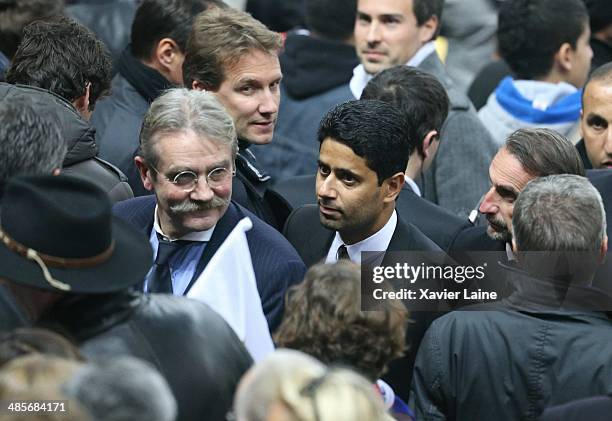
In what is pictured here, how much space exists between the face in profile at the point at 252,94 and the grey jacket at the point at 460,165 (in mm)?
1270

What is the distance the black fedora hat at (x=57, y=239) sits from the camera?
3.54 m

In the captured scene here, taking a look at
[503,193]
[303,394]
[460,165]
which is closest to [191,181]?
[503,193]

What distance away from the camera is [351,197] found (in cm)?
509

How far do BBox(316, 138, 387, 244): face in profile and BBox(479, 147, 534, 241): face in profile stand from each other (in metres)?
0.53

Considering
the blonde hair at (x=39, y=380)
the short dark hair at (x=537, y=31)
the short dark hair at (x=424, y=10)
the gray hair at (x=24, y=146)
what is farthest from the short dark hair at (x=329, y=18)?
the blonde hair at (x=39, y=380)

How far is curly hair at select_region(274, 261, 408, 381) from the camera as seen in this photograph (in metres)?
3.69

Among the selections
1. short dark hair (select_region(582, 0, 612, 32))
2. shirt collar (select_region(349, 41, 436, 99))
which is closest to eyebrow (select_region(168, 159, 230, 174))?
shirt collar (select_region(349, 41, 436, 99))

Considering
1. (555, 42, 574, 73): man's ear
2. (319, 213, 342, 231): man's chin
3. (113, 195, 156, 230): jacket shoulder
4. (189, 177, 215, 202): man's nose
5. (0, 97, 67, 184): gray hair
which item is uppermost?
(0, 97, 67, 184): gray hair

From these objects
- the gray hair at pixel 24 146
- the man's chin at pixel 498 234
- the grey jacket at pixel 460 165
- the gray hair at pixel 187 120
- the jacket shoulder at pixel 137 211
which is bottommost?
the grey jacket at pixel 460 165

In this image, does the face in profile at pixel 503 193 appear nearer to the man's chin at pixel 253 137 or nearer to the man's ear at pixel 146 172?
the man's chin at pixel 253 137

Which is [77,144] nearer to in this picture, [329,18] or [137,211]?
[137,211]

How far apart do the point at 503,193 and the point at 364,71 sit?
220 centimetres

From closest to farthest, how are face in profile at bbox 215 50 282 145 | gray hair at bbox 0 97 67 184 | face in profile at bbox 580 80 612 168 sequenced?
gray hair at bbox 0 97 67 184
face in profile at bbox 215 50 282 145
face in profile at bbox 580 80 612 168

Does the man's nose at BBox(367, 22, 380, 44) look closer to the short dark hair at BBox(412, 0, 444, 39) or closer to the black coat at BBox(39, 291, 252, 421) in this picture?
the short dark hair at BBox(412, 0, 444, 39)
